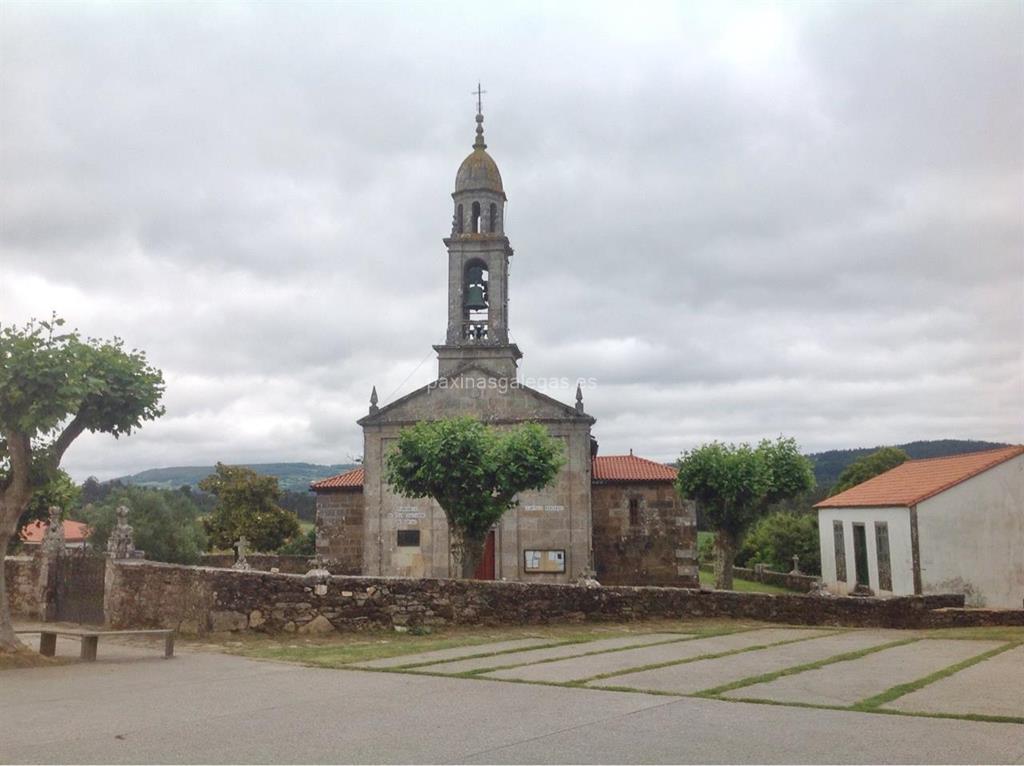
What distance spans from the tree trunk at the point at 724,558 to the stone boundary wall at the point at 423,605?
641 cm

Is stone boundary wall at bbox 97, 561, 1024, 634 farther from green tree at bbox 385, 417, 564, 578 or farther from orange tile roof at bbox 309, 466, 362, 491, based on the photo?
orange tile roof at bbox 309, 466, 362, 491

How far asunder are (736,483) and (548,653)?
1439cm

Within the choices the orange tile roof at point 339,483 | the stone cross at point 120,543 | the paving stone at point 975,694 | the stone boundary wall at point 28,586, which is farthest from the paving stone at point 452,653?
the orange tile roof at point 339,483

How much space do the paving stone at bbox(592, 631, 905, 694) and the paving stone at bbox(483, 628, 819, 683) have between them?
0.45 m

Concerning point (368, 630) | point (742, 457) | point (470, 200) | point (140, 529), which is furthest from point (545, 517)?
point (140, 529)

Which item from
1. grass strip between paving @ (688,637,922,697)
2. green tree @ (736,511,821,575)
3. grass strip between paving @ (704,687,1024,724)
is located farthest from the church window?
grass strip between paving @ (704,687,1024,724)

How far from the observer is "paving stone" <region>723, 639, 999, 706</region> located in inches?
340

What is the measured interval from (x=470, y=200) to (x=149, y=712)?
89.5ft

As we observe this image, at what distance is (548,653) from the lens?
40.8 ft

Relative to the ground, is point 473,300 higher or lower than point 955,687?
higher

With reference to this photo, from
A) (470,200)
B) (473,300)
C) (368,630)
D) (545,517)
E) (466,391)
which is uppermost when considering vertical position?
(470,200)

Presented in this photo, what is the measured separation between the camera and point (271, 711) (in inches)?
319

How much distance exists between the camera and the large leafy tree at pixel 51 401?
11.6 metres

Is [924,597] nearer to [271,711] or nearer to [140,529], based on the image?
[271,711]
